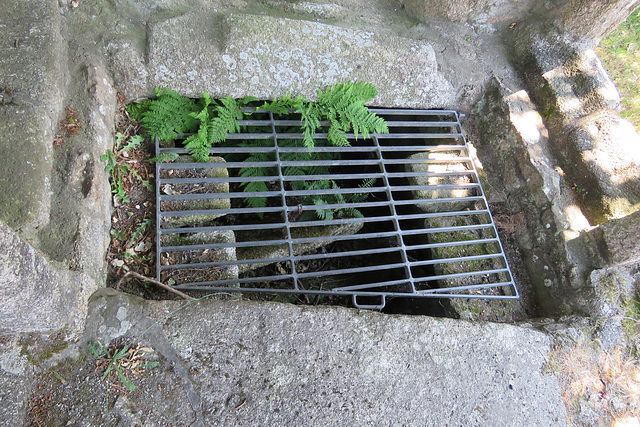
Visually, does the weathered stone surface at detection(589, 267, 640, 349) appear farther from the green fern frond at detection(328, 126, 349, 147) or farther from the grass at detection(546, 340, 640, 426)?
the green fern frond at detection(328, 126, 349, 147)

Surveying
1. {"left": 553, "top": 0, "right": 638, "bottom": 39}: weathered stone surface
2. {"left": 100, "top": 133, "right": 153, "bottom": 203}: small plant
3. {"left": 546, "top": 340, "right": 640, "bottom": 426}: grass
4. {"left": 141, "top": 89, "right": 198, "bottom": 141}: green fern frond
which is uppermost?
{"left": 553, "top": 0, "right": 638, "bottom": 39}: weathered stone surface

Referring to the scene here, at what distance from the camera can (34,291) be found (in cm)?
173

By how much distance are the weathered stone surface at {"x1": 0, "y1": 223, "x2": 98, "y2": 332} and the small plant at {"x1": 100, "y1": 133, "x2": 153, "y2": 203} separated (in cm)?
71

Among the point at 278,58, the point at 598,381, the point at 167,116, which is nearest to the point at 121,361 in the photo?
the point at 167,116

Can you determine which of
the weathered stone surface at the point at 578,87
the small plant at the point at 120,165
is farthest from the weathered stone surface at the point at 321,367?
the weathered stone surface at the point at 578,87

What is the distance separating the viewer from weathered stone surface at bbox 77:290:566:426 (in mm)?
2037

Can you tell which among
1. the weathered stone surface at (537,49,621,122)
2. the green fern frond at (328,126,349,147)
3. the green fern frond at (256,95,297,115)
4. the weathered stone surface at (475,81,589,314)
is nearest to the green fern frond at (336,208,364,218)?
the green fern frond at (328,126,349,147)

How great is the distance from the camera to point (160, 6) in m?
2.94

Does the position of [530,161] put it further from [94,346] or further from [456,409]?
[94,346]

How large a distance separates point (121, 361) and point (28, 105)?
1514 mm

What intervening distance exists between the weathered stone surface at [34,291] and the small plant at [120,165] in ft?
2.34

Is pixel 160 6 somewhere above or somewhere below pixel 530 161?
above

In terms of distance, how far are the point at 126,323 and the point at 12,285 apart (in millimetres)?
606

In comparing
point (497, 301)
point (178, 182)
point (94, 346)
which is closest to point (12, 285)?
point (94, 346)
